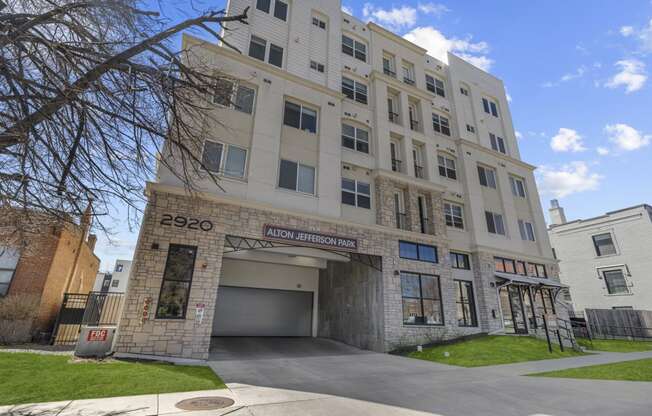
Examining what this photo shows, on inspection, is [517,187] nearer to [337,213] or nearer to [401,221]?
[401,221]

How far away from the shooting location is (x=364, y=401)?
233 inches

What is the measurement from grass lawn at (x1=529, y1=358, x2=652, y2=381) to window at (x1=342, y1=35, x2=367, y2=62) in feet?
62.4

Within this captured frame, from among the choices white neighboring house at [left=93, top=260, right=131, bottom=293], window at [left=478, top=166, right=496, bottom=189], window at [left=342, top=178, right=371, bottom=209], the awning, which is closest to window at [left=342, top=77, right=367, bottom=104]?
window at [left=342, top=178, right=371, bottom=209]

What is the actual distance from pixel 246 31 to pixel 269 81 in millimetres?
3210

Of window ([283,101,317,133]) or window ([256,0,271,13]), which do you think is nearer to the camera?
window ([283,101,317,133])

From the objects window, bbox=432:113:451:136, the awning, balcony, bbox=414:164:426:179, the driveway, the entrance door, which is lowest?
the driveway

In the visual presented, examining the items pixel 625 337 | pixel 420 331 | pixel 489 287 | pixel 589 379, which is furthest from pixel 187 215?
pixel 625 337

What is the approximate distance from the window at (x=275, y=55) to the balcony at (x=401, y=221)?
10.4 meters

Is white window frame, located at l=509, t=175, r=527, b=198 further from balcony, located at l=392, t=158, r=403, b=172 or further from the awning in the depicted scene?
balcony, located at l=392, t=158, r=403, b=172

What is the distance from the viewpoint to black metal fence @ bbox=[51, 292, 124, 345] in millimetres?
12328

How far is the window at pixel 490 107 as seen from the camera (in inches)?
980

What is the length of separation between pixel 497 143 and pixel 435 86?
676 cm

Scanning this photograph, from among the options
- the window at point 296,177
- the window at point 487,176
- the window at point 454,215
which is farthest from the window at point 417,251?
the window at point 487,176

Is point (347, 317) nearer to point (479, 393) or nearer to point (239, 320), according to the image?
point (239, 320)
